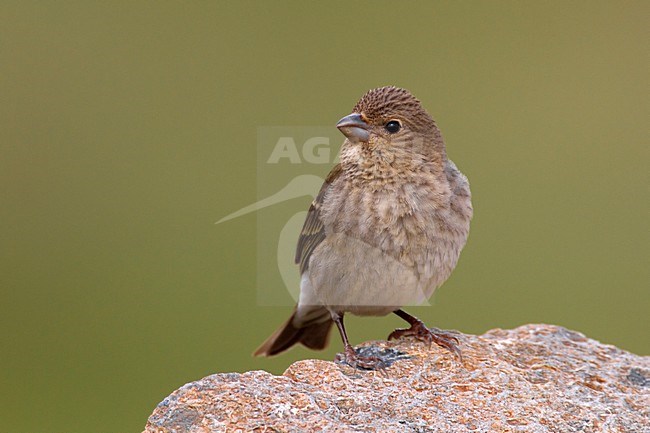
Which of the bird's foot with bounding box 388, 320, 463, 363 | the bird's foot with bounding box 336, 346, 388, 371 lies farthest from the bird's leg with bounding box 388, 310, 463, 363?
the bird's foot with bounding box 336, 346, 388, 371

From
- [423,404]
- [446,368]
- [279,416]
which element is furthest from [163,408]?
[446,368]

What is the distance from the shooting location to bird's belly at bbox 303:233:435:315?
4.03m

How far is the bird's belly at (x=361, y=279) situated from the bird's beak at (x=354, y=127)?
473mm

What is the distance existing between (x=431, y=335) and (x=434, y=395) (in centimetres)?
61

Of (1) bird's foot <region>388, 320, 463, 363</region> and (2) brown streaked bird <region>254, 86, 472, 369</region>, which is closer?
(1) bird's foot <region>388, 320, 463, 363</region>

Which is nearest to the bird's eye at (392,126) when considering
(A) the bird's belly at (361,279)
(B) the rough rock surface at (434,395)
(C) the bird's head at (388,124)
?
(C) the bird's head at (388,124)

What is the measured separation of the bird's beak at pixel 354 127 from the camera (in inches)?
165

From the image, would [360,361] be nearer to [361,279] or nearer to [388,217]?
[361,279]

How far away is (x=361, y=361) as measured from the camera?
362cm

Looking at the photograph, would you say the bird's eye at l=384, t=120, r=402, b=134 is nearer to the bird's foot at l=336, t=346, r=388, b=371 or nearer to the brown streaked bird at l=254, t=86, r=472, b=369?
the brown streaked bird at l=254, t=86, r=472, b=369

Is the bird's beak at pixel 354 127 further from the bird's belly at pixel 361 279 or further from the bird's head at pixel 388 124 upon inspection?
the bird's belly at pixel 361 279

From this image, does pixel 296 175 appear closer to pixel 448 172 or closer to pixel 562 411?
pixel 448 172

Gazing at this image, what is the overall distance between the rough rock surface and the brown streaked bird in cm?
28

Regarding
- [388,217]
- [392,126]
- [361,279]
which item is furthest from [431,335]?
[392,126]
